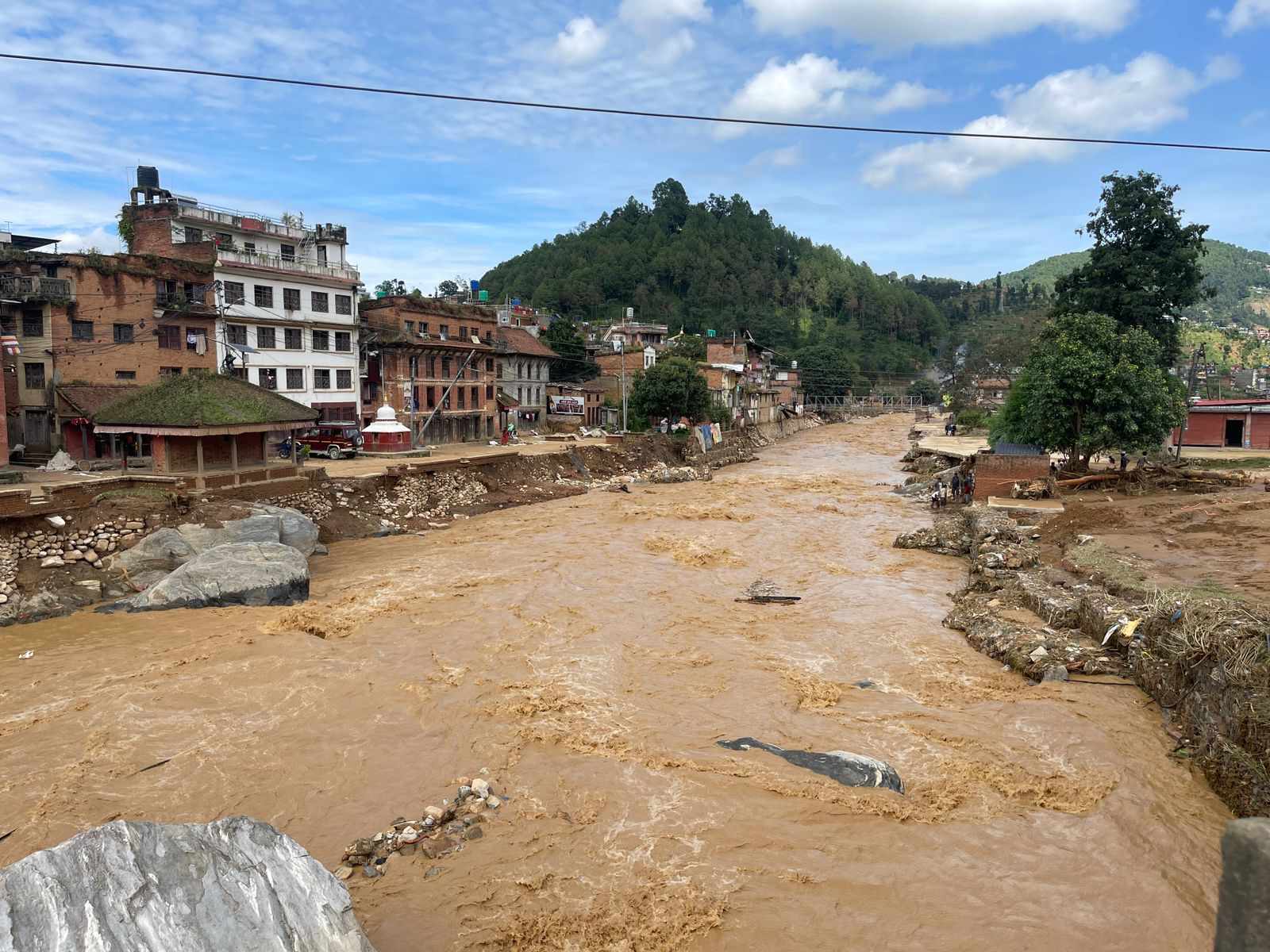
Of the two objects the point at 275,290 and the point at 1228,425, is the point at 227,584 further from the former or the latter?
the point at 1228,425

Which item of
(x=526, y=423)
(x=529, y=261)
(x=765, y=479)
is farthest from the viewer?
(x=529, y=261)

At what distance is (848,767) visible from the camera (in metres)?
12.2

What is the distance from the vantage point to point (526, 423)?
213 ft

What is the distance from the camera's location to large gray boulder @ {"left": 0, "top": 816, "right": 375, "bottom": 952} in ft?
17.8

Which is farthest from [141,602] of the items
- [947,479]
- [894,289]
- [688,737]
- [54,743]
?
[894,289]

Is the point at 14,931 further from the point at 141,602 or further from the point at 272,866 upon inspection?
the point at 141,602

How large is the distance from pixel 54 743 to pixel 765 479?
43.1 meters

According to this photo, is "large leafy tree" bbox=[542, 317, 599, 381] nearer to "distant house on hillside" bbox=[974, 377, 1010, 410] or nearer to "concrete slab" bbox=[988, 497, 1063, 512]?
"distant house on hillside" bbox=[974, 377, 1010, 410]

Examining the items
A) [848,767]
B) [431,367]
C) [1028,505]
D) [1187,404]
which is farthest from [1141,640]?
[431,367]

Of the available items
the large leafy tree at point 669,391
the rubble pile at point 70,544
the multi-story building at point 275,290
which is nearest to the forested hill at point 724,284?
the large leafy tree at point 669,391

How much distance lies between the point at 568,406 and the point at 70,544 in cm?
4561

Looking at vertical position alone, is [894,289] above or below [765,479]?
above

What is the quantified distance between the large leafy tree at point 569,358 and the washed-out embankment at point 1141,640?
54683 mm

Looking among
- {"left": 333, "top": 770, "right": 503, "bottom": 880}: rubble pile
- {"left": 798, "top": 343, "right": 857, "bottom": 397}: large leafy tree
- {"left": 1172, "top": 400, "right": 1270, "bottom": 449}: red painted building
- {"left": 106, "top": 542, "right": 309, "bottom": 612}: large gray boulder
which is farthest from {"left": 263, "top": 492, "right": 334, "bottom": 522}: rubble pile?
{"left": 798, "top": 343, "right": 857, "bottom": 397}: large leafy tree
